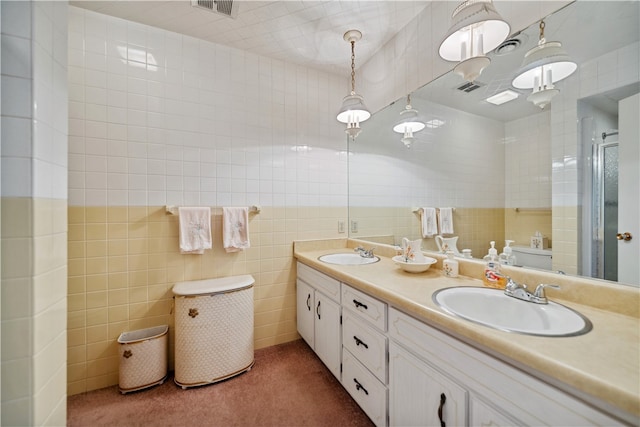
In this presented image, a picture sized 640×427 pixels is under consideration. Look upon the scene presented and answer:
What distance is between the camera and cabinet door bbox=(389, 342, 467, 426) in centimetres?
83

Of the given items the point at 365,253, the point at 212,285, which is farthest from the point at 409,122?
the point at 212,285

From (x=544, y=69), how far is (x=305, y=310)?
6.80ft

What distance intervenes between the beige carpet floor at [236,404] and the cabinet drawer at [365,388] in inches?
6.4

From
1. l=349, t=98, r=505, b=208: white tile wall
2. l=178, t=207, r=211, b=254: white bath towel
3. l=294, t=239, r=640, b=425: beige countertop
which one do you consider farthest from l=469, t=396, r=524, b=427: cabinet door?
l=178, t=207, r=211, b=254: white bath towel

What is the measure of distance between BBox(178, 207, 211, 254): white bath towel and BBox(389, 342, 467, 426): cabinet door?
4.72 ft

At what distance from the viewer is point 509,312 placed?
1017mm

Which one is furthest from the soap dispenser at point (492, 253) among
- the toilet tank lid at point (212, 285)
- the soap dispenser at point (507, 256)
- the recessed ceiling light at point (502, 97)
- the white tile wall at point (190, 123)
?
the toilet tank lid at point (212, 285)

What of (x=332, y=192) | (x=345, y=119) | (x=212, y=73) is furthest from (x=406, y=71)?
(x=212, y=73)

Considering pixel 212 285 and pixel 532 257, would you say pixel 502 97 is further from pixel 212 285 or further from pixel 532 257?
pixel 212 285

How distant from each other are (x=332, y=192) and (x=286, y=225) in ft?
1.88

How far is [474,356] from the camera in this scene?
771mm

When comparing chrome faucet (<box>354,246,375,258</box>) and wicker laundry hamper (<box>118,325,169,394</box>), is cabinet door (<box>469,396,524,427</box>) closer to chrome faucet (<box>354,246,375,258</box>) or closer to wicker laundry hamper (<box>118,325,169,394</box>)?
chrome faucet (<box>354,246,375,258</box>)

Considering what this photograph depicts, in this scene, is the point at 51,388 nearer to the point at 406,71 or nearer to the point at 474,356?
the point at 474,356

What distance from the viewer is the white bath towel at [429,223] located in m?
1.78
